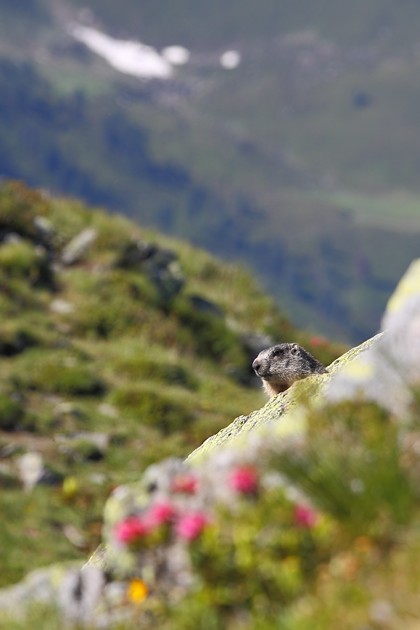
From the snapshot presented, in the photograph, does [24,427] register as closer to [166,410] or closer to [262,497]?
[166,410]

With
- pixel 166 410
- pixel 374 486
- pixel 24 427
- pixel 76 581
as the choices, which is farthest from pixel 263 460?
pixel 166 410

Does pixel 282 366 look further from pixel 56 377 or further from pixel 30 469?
pixel 56 377

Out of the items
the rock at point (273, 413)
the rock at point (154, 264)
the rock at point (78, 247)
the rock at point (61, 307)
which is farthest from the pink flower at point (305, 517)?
the rock at point (78, 247)

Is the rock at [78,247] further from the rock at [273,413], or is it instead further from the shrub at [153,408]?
the rock at [273,413]

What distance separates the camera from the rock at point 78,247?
30969 millimetres

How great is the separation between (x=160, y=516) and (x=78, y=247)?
2631cm

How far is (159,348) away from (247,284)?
28.8 ft

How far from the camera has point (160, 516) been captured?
229 inches

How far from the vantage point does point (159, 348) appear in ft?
90.1

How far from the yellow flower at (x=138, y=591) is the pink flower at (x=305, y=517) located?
3.91 ft

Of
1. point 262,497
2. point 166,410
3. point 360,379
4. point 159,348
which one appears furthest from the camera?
point 159,348

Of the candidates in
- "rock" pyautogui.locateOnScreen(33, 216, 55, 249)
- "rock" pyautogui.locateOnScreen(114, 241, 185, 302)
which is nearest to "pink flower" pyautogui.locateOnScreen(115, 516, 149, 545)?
"rock" pyautogui.locateOnScreen(114, 241, 185, 302)

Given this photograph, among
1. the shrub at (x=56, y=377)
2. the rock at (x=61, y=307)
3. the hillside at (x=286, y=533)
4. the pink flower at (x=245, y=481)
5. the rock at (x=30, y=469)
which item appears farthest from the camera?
the rock at (x=61, y=307)

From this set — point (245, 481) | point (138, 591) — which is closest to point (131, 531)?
point (138, 591)
